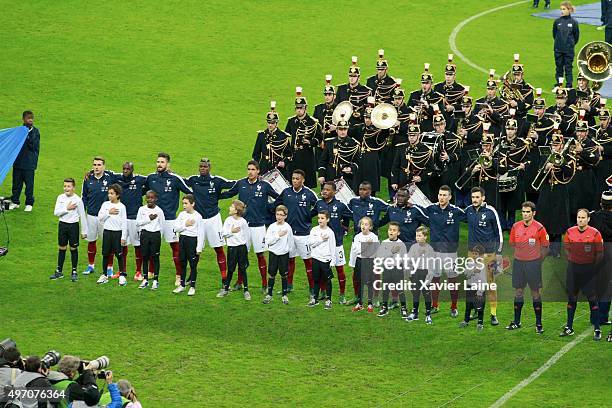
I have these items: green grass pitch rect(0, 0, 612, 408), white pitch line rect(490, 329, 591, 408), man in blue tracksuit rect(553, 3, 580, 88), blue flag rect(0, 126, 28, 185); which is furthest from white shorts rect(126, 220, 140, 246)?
man in blue tracksuit rect(553, 3, 580, 88)

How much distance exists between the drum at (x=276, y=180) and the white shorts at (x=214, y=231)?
4.28 ft

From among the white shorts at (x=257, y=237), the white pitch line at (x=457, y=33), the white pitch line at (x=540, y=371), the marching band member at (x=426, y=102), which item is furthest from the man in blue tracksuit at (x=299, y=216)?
the white pitch line at (x=457, y=33)

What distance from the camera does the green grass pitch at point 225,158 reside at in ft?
68.1

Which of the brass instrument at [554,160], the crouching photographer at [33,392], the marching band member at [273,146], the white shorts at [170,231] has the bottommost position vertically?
the crouching photographer at [33,392]

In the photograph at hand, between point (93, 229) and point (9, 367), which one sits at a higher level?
point (93, 229)

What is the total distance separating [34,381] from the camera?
16359 millimetres

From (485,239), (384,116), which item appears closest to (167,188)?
(384,116)

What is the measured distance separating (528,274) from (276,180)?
5.54 metres

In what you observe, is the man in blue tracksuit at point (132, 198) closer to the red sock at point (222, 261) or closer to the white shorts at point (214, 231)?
the white shorts at point (214, 231)

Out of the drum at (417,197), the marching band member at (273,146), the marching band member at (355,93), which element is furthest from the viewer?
the marching band member at (355,93)

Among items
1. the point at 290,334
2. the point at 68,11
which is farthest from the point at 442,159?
the point at 68,11

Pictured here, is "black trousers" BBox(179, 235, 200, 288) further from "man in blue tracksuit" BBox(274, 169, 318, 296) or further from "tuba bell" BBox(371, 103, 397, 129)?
"tuba bell" BBox(371, 103, 397, 129)

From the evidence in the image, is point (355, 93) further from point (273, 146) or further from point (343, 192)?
point (343, 192)

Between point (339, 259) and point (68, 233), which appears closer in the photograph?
point (339, 259)
